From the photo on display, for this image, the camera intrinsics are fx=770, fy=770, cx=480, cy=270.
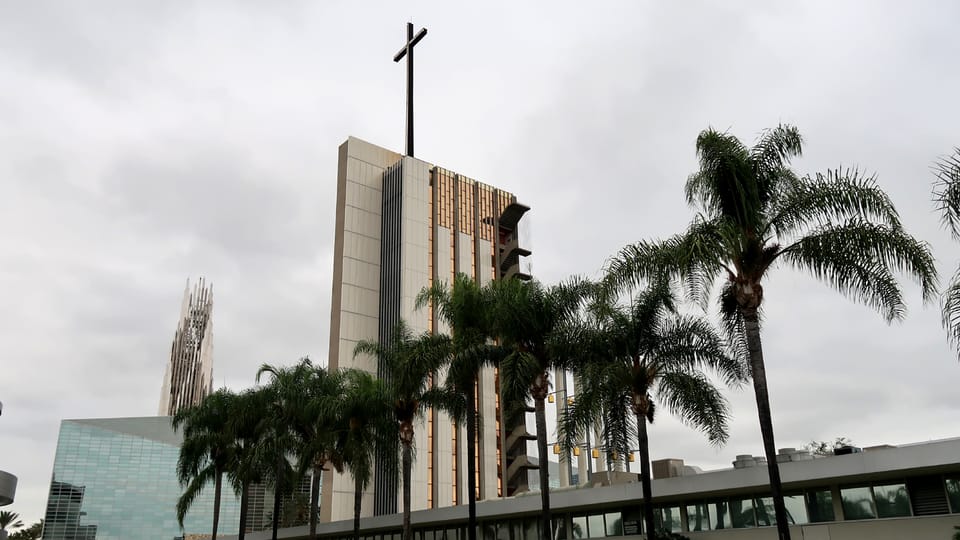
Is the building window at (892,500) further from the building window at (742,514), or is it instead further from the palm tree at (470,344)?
the palm tree at (470,344)

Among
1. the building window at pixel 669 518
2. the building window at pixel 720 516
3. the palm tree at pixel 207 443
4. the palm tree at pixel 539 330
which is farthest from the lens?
the palm tree at pixel 207 443

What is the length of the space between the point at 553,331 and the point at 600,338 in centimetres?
184

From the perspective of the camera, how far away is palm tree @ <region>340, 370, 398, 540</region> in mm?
34250

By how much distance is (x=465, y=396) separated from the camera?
29.7 metres

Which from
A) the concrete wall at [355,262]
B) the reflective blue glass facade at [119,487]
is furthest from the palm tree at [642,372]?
the reflective blue glass facade at [119,487]

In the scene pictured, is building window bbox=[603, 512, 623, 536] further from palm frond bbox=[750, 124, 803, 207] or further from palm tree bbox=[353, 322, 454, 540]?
palm frond bbox=[750, 124, 803, 207]

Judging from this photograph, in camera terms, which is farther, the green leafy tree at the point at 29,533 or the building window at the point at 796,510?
the green leafy tree at the point at 29,533

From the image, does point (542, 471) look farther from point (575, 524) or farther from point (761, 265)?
point (761, 265)

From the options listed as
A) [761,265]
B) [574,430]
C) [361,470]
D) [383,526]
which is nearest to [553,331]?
[574,430]

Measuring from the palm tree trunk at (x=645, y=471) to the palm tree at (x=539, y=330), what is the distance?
3.17 m

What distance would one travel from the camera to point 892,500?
888 inches

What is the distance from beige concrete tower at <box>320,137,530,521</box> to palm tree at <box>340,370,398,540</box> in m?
24.3

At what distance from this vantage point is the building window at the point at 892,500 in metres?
22.3

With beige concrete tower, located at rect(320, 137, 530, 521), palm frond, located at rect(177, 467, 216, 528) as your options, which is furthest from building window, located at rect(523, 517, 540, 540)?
beige concrete tower, located at rect(320, 137, 530, 521)
